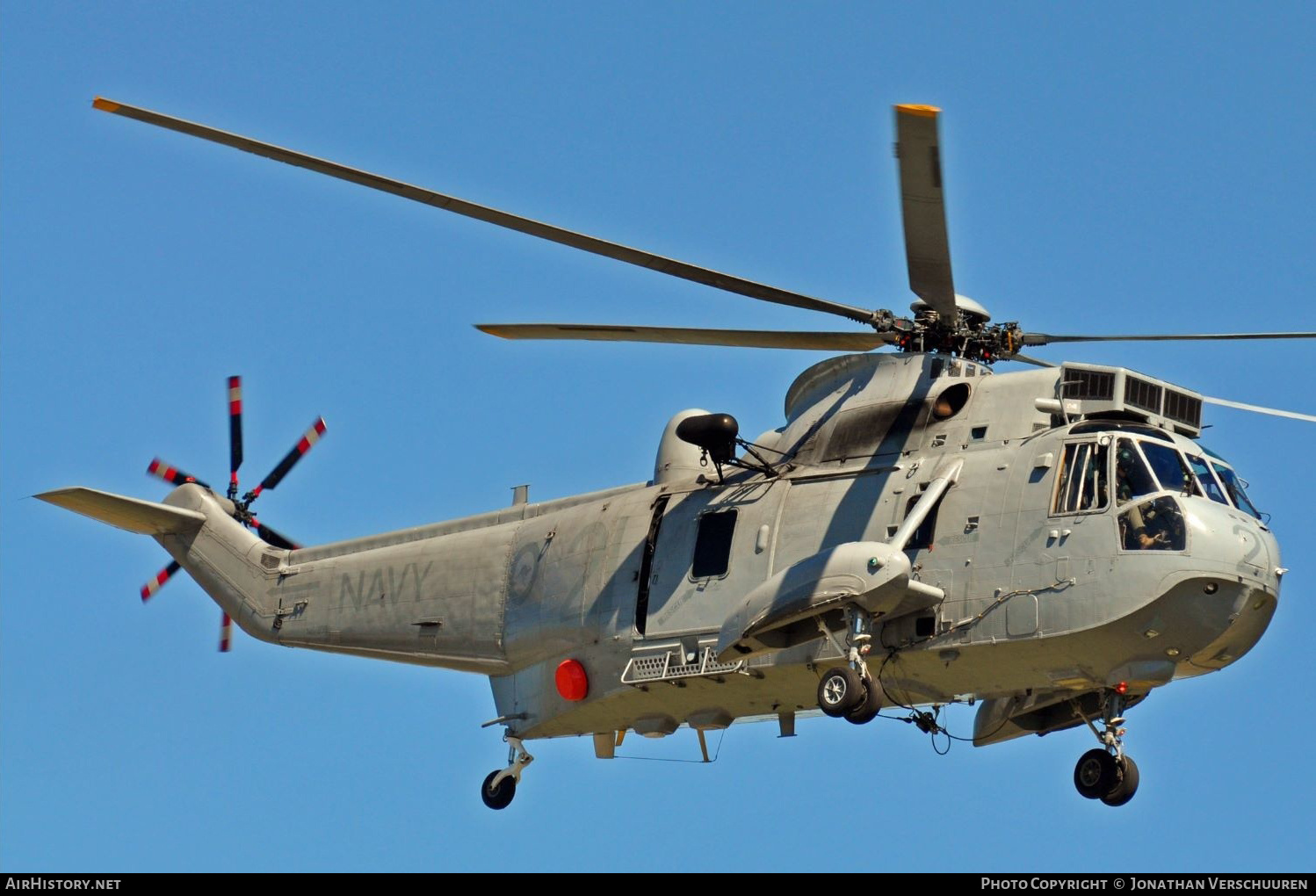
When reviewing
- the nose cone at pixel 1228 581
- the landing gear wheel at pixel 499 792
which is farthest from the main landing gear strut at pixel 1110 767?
the landing gear wheel at pixel 499 792

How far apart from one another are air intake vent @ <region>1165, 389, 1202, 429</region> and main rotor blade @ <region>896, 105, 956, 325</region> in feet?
8.78

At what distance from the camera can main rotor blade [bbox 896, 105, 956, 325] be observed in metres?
18.6

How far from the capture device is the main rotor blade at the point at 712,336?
78.5 ft

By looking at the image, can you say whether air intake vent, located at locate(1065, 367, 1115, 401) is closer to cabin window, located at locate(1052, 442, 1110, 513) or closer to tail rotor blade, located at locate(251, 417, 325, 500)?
cabin window, located at locate(1052, 442, 1110, 513)

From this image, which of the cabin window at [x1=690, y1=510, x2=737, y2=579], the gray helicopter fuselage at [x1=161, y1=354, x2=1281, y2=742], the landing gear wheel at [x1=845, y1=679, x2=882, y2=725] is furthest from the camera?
the cabin window at [x1=690, y1=510, x2=737, y2=579]

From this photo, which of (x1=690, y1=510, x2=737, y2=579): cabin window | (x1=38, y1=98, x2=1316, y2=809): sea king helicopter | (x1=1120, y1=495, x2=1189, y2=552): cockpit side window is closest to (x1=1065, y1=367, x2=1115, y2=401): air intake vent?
(x1=38, y1=98, x2=1316, y2=809): sea king helicopter

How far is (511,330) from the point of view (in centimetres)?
2467

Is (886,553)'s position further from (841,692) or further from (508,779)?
(508,779)

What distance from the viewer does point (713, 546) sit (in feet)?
78.0

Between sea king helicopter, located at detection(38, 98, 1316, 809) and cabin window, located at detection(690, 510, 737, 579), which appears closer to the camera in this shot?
sea king helicopter, located at detection(38, 98, 1316, 809)

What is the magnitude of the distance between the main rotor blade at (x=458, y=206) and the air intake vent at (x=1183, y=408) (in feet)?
14.7

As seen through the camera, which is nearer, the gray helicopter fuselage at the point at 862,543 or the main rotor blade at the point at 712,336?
the gray helicopter fuselage at the point at 862,543

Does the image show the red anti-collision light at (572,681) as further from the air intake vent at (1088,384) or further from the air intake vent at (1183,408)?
the air intake vent at (1183,408)

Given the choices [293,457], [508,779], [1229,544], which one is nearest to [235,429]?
[293,457]
